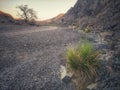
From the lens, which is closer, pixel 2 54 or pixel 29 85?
pixel 29 85

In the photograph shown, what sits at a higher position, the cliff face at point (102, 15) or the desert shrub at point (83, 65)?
the desert shrub at point (83, 65)

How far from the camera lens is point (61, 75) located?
605 cm

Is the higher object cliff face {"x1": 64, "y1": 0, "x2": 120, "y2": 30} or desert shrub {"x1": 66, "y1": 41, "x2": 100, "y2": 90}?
desert shrub {"x1": 66, "y1": 41, "x2": 100, "y2": 90}

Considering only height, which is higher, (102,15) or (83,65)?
(83,65)

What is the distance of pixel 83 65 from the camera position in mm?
5375

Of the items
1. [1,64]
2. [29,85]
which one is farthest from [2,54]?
[29,85]

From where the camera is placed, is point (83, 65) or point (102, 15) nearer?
point (83, 65)

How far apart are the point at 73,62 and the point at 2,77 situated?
2806mm

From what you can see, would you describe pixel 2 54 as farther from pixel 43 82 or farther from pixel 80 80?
pixel 80 80

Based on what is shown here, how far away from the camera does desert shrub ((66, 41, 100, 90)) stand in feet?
17.2

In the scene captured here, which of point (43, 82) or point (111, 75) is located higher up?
point (111, 75)

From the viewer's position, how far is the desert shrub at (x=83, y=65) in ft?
17.2

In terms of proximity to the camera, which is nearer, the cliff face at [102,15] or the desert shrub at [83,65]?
the desert shrub at [83,65]

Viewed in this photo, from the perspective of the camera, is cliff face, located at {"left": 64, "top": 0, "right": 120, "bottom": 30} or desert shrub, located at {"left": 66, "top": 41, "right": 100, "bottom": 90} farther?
cliff face, located at {"left": 64, "top": 0, "right": 120, "bottom": 30}
